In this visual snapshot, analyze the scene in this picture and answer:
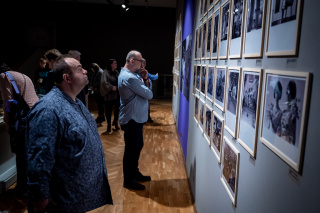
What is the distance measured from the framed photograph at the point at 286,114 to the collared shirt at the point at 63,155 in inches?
42.7

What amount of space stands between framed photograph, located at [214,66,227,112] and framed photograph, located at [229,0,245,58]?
18cm

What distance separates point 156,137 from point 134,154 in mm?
2719

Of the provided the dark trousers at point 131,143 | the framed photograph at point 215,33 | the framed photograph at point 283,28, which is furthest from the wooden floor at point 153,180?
the framed photograph at point 283,28

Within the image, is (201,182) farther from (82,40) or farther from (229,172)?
(82,40)

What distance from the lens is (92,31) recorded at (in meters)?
12.9

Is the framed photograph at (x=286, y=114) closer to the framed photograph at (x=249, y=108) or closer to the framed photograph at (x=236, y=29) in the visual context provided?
the framed photograph at (x=249, y=108)

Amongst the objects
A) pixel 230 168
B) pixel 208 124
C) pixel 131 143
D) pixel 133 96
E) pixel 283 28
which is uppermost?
pixel 283 28

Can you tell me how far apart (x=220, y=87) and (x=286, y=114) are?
1013mm

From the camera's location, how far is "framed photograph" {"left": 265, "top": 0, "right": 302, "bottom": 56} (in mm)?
893

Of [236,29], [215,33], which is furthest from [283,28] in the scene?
[215,33]

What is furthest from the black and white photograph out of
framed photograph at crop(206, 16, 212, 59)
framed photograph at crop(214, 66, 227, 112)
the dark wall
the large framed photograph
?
the dark wall

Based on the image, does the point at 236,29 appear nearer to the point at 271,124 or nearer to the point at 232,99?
the point at 232,99

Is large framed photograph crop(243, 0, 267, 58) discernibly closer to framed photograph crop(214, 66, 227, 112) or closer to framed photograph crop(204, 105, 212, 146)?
framed photograph crop(214, 66, 227, 112)

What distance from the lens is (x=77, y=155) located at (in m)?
1.58
